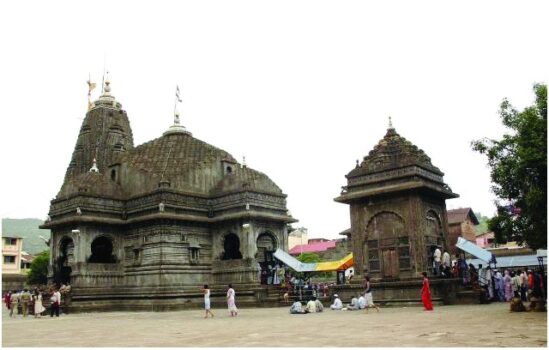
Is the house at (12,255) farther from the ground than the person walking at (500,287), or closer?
farther from the ground

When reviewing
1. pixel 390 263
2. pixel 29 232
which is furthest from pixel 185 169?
pixel 29 232

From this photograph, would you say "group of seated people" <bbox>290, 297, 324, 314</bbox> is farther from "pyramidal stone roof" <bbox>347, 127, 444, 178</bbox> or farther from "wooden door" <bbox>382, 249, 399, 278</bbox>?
"pyramidal stone roof" <bbox>347, 127, 444, 178</bbox>

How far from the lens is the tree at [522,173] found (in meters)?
15.3

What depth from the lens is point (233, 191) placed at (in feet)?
111

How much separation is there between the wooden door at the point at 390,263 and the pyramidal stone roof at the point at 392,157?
12.2 feet

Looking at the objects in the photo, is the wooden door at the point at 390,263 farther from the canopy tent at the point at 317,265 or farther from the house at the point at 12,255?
the house at the point at 12,255

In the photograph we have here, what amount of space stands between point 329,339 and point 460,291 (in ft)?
42.9

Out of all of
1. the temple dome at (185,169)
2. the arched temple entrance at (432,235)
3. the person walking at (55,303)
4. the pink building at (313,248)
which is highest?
the temple dome at (185,169)

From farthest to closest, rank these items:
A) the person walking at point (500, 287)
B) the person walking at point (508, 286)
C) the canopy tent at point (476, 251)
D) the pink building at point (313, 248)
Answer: the pink building at point (313, 248) → the person walking at point (508, 286) → the person walking at point (500, 287) → the canopy tent at point (476, 251)

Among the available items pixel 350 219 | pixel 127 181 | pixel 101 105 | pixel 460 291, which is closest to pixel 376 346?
pixel 460 291

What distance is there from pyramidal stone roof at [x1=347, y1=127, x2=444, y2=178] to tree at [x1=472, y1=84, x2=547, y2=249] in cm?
586

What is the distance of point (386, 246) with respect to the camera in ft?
80.5

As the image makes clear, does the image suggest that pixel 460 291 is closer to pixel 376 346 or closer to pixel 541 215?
pixel 541 215

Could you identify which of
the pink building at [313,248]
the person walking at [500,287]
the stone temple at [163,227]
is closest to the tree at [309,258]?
the pink building at [313,248]
